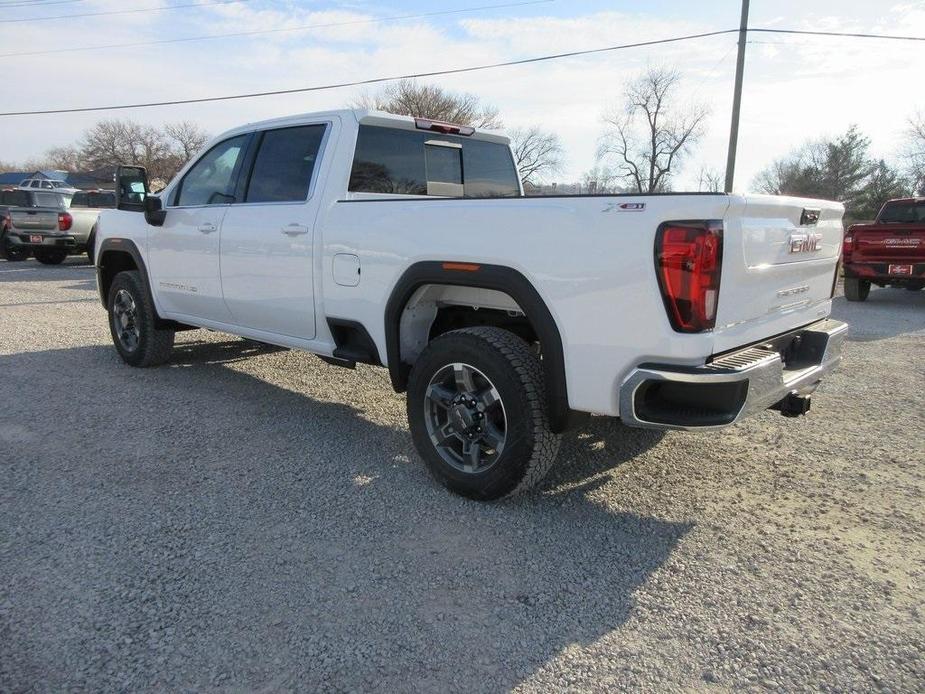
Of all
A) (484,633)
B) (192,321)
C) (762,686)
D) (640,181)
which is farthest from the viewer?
(640,181)

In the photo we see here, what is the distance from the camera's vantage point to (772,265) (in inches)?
120

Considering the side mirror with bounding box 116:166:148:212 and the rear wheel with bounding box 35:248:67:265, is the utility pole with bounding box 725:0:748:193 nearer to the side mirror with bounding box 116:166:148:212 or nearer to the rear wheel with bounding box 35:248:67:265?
the side mirror with bounding box 116:166:148:212

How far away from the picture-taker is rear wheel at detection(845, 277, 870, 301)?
12.1m

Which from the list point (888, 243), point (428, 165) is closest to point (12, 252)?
point (428, 165)

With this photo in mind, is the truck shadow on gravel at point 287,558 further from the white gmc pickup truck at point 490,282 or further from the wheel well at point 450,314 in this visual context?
the wheel well at point 450,314

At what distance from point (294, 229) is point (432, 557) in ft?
7.68

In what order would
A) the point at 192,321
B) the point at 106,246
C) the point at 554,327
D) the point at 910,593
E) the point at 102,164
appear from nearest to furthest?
the point at 910,593 → the point at 554,327 → the point at 192,321 → the point at 106,246 → the point at 102,164

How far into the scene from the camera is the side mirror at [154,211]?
5.48m

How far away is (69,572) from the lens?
2818 mm

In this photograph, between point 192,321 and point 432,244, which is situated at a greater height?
point 432,244

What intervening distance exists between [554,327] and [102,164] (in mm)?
80177

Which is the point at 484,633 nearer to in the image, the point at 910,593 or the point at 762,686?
the point at 762,686

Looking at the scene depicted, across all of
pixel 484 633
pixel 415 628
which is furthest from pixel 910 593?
pixel 415 628

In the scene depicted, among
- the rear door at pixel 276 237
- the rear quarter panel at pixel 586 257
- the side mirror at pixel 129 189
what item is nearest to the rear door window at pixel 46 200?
the side mirror at pixel 129 189
